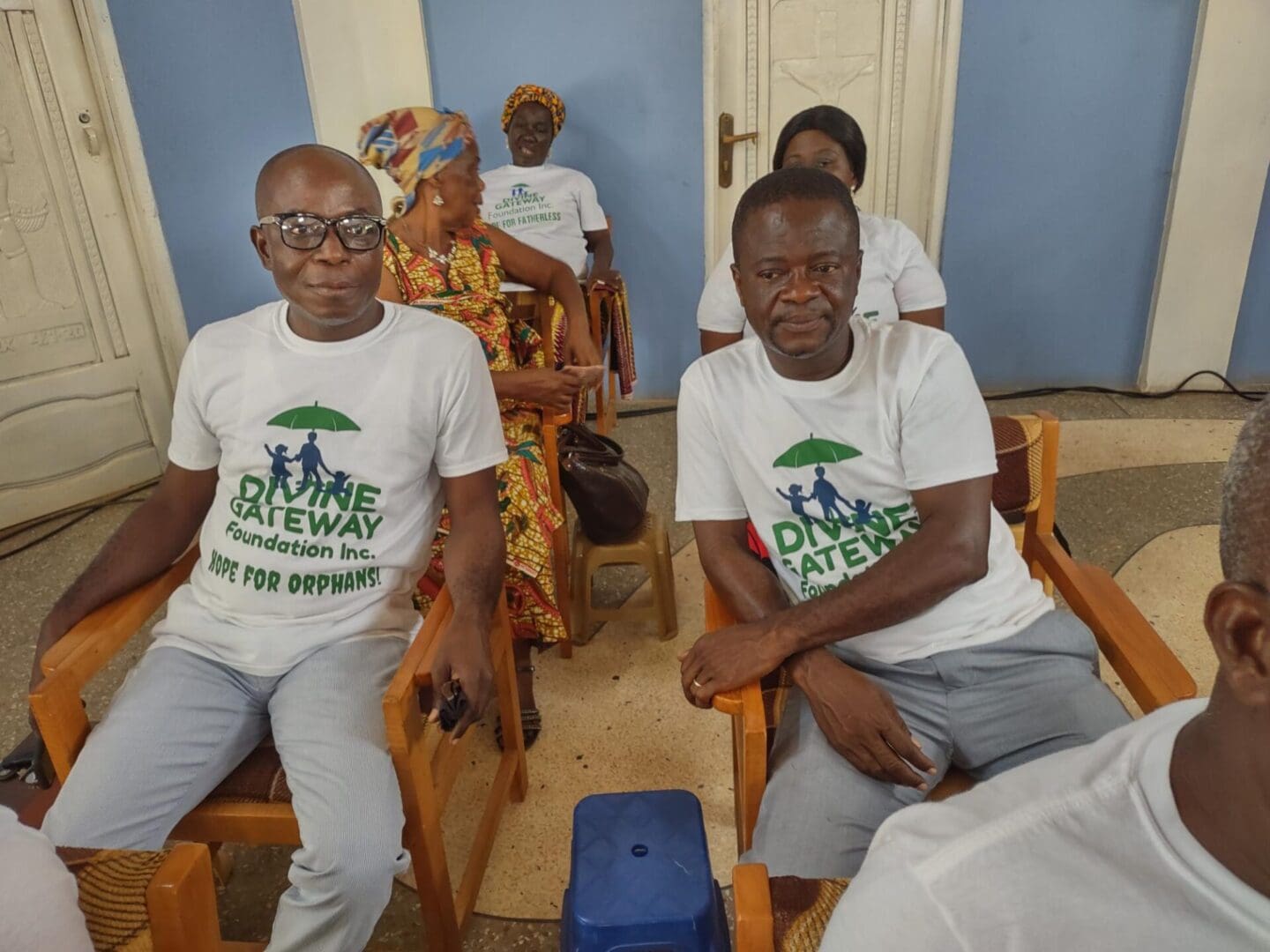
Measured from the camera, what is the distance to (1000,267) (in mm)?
4070

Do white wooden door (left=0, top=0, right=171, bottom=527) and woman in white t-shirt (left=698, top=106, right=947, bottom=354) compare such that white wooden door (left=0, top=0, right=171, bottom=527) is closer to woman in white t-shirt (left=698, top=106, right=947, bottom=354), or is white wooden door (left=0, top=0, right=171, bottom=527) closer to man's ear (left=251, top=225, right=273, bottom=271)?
man's ear (left=251, top=225, right=273, bottom=271)

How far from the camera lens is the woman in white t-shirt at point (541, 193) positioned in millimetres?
3693

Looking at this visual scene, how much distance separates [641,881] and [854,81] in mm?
3638

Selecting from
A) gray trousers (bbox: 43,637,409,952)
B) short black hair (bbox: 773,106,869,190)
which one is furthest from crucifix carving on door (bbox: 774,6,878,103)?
gray trousers (bbox: 43,637,409,952)

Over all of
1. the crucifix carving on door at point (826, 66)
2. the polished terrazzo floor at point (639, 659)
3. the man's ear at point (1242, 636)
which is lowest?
the polished terrazzo floor at point (639, 659)

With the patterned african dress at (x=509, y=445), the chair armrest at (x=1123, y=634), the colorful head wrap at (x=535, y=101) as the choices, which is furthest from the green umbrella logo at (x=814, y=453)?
the colorful head wrap at (x=535, y=101)

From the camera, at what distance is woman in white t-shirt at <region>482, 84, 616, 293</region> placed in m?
3.69

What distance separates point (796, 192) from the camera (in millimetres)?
1333

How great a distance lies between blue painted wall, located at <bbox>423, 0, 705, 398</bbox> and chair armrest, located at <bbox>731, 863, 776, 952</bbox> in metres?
3.66

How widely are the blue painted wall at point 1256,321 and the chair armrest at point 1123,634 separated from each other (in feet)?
10.5

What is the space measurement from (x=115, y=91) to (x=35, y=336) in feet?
3.26

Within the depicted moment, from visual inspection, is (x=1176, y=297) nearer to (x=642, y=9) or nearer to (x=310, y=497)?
(x=642, y=9)

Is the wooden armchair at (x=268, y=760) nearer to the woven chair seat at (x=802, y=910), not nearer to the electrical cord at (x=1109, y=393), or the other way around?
the woven chair seat at (x=802, y=910)

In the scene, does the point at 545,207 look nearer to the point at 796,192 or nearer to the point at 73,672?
the point at 796,192
